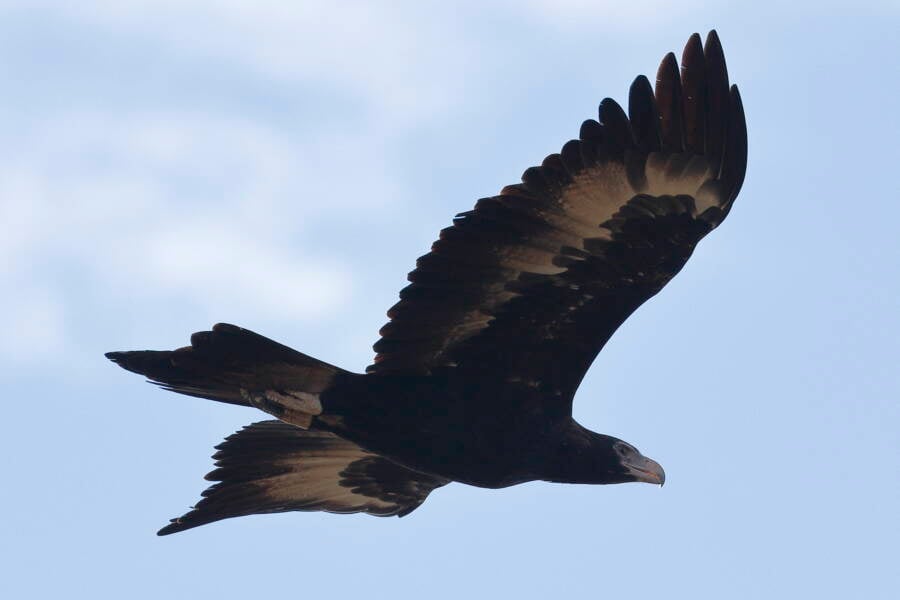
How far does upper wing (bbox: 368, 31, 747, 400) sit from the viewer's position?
10492 mm

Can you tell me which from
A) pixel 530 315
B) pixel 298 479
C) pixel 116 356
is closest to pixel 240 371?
pixel 116 356

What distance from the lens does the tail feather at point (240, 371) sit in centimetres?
1076

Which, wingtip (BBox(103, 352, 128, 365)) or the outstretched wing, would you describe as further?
the outstretched wing

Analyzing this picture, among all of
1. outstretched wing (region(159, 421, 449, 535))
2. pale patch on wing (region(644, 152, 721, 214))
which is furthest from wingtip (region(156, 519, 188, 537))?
pale patch on wing (region(644, 152, 721, 214))

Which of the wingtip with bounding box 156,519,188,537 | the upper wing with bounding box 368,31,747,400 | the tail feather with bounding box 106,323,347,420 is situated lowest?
the wingtip with bounding box 156,519,188,537

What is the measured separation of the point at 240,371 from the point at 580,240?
7.16ft

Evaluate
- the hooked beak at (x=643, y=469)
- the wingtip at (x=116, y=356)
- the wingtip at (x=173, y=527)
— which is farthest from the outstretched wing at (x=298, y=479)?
the wingtip at (x=116, y=356)

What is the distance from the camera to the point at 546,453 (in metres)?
11.4

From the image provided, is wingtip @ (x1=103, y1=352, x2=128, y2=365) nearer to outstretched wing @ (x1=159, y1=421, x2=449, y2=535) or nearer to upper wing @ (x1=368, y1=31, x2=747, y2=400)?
upper wing @ (x1=368, y1=31, x2=747, y2=400)

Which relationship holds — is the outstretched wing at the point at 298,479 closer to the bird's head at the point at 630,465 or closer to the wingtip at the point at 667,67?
the bird's head at the point at 630,465

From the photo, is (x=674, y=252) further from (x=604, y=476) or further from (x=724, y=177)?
(x=604, y=476)

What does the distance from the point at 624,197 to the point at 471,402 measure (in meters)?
1.64

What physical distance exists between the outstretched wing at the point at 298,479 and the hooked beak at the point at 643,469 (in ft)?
5.58

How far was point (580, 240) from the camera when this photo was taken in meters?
10.8
